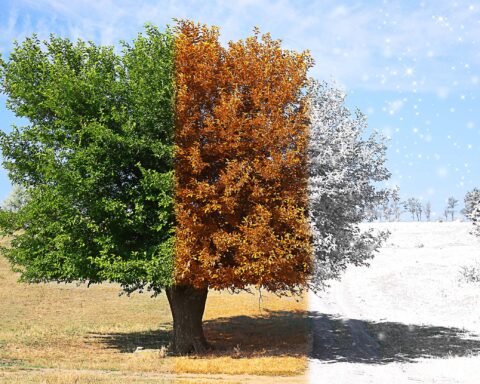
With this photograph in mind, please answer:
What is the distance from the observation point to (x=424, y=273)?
56812mm

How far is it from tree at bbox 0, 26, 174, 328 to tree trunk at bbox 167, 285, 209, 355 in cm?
265

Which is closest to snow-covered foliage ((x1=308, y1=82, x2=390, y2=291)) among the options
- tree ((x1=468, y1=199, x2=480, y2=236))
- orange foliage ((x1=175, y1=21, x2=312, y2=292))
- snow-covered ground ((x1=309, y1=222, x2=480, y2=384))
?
orange foliage ((x1=175, y1=21, x2=312, y2=292))

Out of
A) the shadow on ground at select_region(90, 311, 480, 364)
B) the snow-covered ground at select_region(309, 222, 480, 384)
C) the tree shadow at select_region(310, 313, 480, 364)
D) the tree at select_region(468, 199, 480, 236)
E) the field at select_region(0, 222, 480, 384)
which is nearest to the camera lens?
the field at select_region(0, 222, 480, 384)

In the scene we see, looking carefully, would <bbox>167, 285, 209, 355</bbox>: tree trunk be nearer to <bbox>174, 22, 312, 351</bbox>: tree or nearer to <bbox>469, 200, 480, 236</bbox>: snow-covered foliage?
<bbox>174, 22, 312, 351</bbox>: tree

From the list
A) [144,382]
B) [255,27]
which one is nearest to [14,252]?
[144,382]

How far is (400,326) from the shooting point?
33.4m

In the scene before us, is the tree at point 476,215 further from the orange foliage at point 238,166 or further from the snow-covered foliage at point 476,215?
the orange foliage at point 238,166

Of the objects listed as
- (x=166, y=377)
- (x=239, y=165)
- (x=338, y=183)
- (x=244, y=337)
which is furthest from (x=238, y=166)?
(x=244, y=337)

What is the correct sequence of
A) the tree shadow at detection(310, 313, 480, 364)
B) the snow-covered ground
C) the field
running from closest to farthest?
1. the field
2. the snow-covered ground
3. the tree shadow at detection(310, 313, 480, 364)

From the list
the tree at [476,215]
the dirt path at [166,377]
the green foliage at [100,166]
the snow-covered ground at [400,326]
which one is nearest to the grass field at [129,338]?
the dirt path at [166,377]

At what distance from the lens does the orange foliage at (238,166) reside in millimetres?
19938

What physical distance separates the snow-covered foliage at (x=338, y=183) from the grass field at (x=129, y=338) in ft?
16.3

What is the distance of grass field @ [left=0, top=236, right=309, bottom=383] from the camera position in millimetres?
19203

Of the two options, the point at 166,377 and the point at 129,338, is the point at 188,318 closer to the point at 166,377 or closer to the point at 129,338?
the point at 129,338
